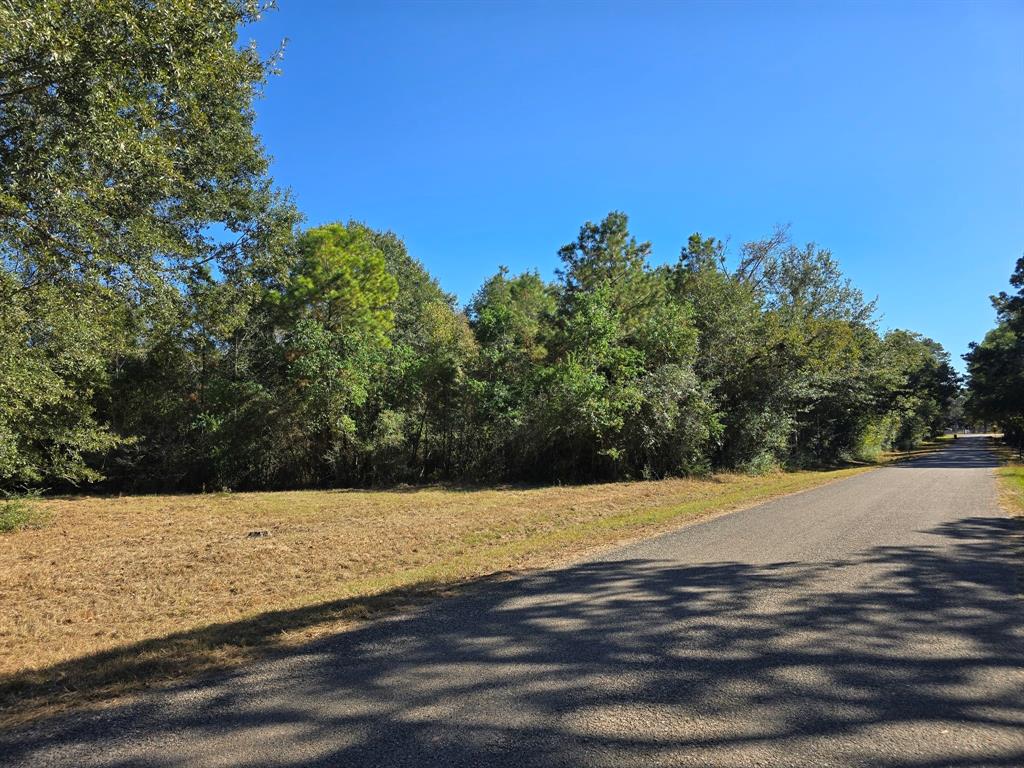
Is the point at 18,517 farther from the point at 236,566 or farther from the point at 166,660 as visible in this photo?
the point at 166,660

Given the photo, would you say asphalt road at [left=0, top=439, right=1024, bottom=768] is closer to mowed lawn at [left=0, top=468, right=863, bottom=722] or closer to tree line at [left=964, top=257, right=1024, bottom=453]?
mowed lawn at [left=0, top=468, right=863, bottom=722]

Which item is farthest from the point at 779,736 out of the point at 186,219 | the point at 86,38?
the point at 186,219

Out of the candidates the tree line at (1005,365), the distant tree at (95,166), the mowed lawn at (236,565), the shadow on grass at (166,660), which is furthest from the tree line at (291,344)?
the tree line at (1005,365)

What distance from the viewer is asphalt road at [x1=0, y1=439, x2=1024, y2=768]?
10.3 ft

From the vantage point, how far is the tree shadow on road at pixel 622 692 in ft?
10.3

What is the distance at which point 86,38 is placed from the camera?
24.4 ft

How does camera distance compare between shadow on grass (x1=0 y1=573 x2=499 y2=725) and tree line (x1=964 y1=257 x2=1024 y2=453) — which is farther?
tree line (x1=964 y1=257 x2=1024 y2=453)

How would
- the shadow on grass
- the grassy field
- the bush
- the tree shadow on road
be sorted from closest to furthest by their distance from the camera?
the tree shadow on road, the shadow on grass, the grassy field, the bush

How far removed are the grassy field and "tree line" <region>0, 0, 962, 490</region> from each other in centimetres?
404

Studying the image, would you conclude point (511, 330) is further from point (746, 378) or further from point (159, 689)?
point (159, 689)

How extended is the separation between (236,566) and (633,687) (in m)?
7.43

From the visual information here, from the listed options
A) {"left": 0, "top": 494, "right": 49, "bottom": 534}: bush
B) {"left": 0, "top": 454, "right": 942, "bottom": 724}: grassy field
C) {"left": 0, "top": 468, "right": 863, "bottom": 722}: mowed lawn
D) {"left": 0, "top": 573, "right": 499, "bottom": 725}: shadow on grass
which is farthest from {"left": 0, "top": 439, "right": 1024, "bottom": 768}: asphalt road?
{"left": 0, "top": 494, "right": 49, "bottom": 534}: bush

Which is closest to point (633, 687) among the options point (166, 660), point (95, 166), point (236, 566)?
point (166, 660)

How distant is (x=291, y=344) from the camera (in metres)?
24.5
